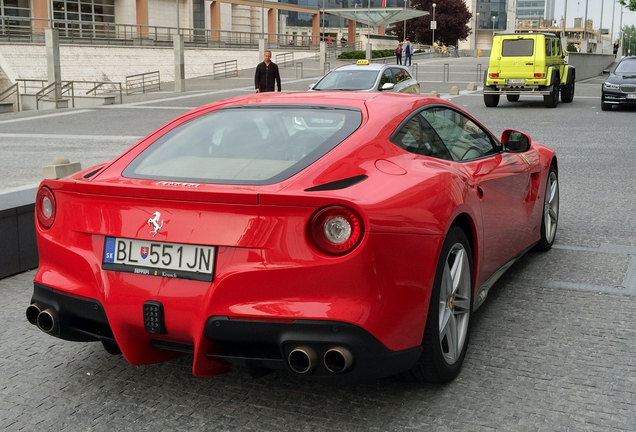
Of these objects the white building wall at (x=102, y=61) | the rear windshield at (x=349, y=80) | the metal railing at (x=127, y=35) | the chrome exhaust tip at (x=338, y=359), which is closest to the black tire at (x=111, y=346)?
the chrome exhaust tip at (x=338, y=359)

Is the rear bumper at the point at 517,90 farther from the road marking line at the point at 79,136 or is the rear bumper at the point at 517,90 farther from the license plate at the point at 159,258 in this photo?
the license plate at the point at 159,258

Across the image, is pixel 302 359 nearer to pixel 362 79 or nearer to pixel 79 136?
pixel 79 136

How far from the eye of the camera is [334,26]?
100188 mm

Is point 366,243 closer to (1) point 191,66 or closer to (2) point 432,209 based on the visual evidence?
(2) point 432,209

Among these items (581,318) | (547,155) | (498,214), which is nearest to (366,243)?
(498,214)

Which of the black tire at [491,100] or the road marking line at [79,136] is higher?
the black tire at [491,100]

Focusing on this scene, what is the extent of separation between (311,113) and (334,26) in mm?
99231

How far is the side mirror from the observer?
193 inches

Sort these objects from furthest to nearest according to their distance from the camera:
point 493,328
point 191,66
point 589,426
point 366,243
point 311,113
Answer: point 191,66
point 493,328
point 311,113
point 589,426
point 366,243

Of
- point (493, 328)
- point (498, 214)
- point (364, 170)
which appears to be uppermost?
point (364, 170)

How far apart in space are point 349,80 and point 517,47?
7.79m

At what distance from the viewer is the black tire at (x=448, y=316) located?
10.9 ft

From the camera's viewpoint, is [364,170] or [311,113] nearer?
[364,170]

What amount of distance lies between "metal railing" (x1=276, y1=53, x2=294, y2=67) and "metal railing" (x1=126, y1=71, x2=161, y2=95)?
11909 mm
